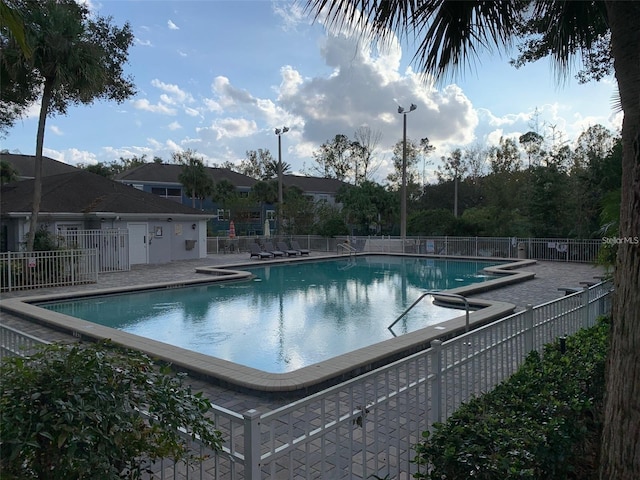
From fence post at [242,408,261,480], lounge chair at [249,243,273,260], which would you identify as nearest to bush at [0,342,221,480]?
fence post at [242,408,261,480]

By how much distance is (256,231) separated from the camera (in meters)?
41.9

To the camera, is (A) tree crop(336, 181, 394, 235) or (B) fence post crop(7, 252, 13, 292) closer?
(B) fence post crop(7, 252, 13, 292)

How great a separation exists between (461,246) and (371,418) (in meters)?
23.1

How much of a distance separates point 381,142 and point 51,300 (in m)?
43.2

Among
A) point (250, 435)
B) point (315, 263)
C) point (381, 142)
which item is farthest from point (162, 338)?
point (381, 142)

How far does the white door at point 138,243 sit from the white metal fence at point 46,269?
5.72 m

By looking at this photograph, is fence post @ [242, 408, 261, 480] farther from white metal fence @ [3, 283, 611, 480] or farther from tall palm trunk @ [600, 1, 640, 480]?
tall palm trunk @ [600, 1, 640, 480]

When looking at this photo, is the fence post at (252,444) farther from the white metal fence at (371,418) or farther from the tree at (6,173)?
the tree at (6,173)

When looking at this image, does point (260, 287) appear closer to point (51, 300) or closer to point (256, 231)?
point (51, 300)

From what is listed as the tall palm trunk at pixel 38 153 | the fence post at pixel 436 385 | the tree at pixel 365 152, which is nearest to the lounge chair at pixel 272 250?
the tall palm trunk at pixel 38 153

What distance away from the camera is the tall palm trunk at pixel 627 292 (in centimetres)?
233

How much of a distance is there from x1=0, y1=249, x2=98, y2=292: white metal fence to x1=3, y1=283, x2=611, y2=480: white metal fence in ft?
38.7

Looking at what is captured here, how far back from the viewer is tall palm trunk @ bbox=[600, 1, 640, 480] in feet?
7.65

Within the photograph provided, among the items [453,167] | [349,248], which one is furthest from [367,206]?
[453,167]
